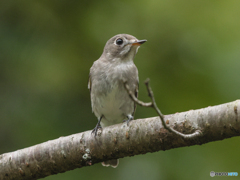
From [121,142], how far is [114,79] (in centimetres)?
162

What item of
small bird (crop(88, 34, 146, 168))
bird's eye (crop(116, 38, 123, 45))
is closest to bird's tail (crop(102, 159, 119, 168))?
small bird (crop(88, 34, 146, 168))

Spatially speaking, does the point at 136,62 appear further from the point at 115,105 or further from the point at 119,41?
the point at 115,105

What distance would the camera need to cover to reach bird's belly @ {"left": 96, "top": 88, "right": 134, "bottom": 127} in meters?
5.39

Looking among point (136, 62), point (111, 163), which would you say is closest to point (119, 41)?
point (136, 62)

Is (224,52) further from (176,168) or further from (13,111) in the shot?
(13,111)

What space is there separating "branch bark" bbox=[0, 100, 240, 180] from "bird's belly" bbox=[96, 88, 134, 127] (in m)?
1.21

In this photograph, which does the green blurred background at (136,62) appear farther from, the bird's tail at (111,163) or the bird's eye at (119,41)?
the bird's eye at (119,41)

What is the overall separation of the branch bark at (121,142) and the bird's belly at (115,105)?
3.97 feet

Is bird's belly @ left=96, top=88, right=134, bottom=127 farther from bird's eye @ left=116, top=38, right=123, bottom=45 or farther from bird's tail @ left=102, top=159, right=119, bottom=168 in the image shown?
bird's eye @ left=116, top=38, right=123, bottom=45

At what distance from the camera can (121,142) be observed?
13.1ft

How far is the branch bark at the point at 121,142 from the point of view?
Result: 333 cm

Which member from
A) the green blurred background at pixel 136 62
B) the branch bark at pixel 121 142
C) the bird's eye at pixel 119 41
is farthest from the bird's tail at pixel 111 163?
the bird's eye at pixel 119 41

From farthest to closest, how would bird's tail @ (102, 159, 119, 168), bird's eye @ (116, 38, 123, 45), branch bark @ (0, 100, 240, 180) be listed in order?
bird's eye @ (116, 38, 123, 45) < bird's tail @ (102, 159, 119, 168) < branch bark @ (0, 100, 240, 180)

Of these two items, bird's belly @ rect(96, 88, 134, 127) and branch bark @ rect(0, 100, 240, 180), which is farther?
bird's belly @ rect(96, 88, 134, 127)
